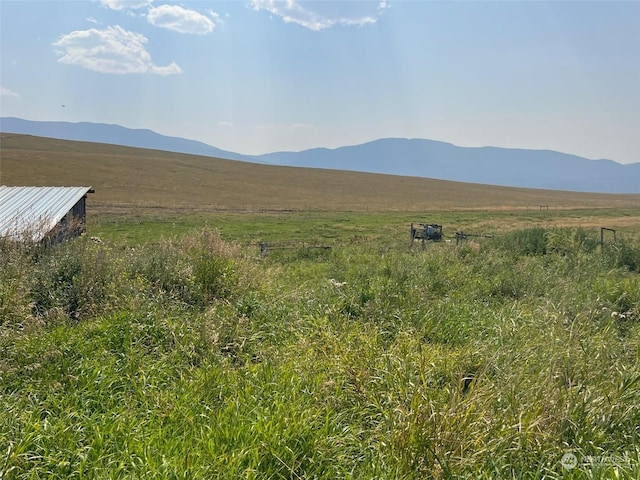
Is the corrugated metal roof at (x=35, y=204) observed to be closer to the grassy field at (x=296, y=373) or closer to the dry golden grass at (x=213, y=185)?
the grassy field at (x=296, y=373)

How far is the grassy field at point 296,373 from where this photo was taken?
117 inches

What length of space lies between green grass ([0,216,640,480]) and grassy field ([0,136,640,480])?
0.06 feet

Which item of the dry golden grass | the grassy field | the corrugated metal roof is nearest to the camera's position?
the grassy field

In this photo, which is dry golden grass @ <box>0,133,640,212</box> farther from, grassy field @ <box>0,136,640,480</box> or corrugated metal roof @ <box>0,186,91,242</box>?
grassy field @ <box>0,136,640,480</box>

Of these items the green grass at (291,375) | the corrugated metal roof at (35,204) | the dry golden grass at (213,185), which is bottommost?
the green grass at (291,375)

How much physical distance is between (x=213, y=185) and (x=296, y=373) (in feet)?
223

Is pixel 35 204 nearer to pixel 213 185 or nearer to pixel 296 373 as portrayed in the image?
pixel 296 373

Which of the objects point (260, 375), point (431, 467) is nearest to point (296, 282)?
point (260, 375)

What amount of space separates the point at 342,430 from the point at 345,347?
55.2 inches

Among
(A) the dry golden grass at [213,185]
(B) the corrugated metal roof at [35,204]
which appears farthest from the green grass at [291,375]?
(A) the dry golden grass at [213,185]

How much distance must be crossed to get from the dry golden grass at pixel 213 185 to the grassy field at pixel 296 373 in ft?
128

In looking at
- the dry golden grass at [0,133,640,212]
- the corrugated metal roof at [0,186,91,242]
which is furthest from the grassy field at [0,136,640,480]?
the dry golden grass at [0,133,640,212]

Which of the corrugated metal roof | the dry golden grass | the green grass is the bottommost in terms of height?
the green grass

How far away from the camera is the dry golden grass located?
51.8 m
